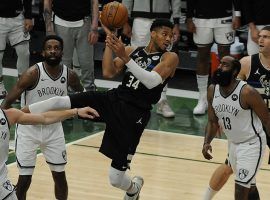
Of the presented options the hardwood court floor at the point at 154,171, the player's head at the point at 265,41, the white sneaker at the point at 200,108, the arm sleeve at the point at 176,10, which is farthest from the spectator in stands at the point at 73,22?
the player's head at the point at 265,41

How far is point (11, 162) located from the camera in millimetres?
9742

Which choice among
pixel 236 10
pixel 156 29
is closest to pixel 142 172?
pixel 156 29

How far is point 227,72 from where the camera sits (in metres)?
7.39

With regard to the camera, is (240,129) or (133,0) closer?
(240,129)

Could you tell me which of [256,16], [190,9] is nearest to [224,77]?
[256,16]

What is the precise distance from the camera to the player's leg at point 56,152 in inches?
305

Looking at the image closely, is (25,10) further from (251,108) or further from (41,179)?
(251,108)

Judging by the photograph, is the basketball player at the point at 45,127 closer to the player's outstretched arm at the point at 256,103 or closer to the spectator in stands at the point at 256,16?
the player's outstretched arm at the point at 256,103

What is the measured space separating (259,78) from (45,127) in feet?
7.26

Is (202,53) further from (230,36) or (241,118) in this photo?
(241,118)

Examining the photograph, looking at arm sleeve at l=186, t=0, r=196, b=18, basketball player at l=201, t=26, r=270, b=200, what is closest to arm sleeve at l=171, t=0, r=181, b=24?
arm sleeve at l=186, t=0, r=196, b=18

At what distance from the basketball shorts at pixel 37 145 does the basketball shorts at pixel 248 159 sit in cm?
171

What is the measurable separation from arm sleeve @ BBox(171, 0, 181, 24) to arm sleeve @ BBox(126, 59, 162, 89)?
4.24m

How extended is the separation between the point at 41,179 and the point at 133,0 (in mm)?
3790
